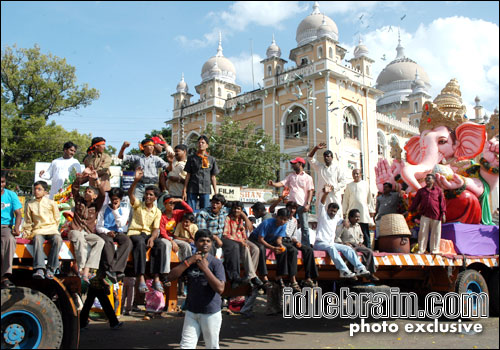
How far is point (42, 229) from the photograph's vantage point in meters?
4.51


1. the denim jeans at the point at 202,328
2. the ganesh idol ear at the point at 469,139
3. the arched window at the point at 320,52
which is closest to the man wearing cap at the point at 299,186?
the ganesh idol ear at the point at 469,139

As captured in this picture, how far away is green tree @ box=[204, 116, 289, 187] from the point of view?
26281 mm

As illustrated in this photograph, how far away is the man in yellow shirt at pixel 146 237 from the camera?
4652mm

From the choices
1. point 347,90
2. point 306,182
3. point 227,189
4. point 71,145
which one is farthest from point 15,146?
point 347,90

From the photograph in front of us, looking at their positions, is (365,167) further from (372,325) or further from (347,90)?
(372,325)

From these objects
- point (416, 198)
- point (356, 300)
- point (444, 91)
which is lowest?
point (356, 300)

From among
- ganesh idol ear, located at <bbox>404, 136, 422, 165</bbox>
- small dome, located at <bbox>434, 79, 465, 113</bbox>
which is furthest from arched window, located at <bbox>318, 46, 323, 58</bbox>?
ganesh idol ear, located at <bbox>404, 136, 422, 165</bbox>

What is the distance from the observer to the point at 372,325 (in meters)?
7.04

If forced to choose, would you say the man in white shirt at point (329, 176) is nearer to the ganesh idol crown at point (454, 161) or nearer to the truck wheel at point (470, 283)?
the ganesh idol crown at point (454, 161)

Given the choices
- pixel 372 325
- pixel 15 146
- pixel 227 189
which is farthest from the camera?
pixel 227 189

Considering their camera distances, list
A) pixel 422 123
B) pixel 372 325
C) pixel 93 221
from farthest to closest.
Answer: pixel 422 123, pixel 372 325, pixel 93 221

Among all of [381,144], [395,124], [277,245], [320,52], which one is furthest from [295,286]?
[395,124]

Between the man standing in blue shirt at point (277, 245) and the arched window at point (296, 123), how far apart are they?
980 inches

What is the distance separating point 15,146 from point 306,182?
1687 cm
